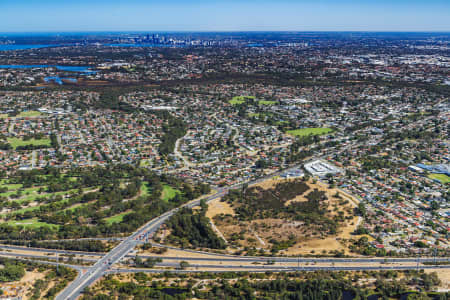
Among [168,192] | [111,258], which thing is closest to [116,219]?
[168,192]

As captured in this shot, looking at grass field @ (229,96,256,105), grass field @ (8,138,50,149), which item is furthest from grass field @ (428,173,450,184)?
grass field @ (8,138,50,149)

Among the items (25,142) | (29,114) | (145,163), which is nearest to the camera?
(145,163)

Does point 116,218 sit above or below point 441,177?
below

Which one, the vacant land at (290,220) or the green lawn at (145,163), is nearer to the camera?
the vacant land at (290,220)

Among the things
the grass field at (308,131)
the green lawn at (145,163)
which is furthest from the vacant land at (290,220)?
the grass field at (308,131)

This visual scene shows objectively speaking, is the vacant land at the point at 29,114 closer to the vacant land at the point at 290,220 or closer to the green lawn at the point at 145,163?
the green lawn at the point at 145,163

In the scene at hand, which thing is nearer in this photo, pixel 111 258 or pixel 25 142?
pixel 111 258

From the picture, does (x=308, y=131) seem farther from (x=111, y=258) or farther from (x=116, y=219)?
(x=111, y=258)

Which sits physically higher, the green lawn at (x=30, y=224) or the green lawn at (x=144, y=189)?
the green lawn at (x=144, y=189)

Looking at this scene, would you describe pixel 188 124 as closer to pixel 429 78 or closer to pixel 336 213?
pixel 336 213

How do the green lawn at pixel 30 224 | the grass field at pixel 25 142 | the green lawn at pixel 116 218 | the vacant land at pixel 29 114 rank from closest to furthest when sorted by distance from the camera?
the green lawn at pixel 30 224 → the green lawn at pixel 116 218 → the grass field at pixel 25 142 → the vacant land at pixel 29 114
